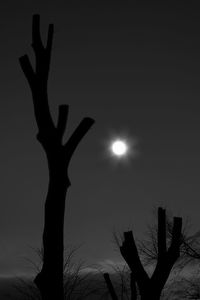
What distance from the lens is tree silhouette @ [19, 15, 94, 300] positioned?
778 cm

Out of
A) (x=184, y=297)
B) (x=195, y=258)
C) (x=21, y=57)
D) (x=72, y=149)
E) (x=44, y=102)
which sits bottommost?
(x=184, y=297)

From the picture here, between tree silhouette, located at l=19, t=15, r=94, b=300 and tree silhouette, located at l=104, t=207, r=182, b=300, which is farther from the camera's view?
tree silhouette, located at l=104, t=207, r=182, b=300

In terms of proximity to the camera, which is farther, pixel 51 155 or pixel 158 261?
pixel 158 261

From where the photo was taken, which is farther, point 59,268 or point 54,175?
point 54,175

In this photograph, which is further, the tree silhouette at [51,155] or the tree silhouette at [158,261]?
the tree silhouette at [158,261]

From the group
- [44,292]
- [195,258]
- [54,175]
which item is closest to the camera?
[44,292]

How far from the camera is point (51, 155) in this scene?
8.46 metres

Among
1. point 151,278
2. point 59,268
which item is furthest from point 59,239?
point 151,278

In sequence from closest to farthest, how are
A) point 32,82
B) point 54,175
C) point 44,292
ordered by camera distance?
point 44,292
point 54,175
point 32,82

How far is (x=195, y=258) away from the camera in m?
25.0

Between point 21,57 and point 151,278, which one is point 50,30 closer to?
point 21,57

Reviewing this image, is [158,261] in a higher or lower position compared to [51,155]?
lower

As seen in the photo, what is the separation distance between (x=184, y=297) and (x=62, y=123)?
20212 mm

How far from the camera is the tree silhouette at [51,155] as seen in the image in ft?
25.5
